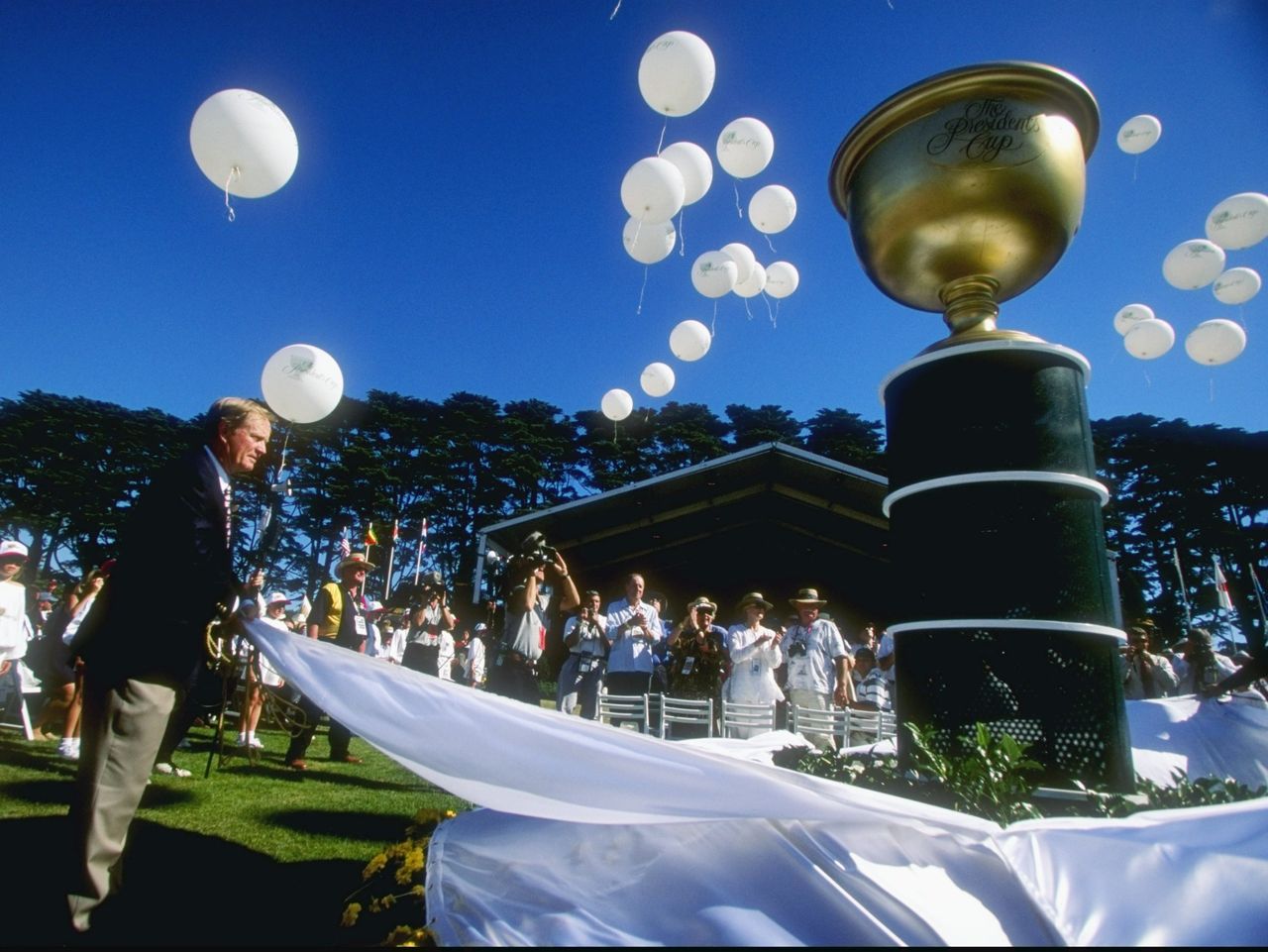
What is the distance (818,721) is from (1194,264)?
668 cm

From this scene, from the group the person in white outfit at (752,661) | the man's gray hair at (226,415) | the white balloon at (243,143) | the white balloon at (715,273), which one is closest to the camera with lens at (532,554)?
the person in white outfit at (752,661)

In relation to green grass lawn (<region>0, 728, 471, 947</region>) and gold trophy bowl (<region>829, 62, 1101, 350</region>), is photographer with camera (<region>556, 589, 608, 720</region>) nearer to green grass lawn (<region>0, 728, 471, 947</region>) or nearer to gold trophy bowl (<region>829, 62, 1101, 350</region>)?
green grass lawn (<region>0, 728, 471, 947</region>)

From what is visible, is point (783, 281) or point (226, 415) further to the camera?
point (783, 281)

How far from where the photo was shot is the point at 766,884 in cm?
148

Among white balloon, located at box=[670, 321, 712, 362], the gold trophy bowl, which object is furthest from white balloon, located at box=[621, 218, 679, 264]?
the gold trophy bowl

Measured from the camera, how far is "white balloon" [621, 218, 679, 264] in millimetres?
7586

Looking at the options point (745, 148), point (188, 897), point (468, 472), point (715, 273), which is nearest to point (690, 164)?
point (745, 148)

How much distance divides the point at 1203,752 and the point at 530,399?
Answer: 51020 mm

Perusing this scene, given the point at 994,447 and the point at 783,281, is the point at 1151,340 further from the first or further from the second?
the point at 994,447

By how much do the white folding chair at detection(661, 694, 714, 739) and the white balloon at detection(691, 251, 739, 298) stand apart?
4.74 meters

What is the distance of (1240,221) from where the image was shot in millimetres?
7426

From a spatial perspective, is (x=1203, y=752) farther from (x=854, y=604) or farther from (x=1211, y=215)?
(x=854, y=604)

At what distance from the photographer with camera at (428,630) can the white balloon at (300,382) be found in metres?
2.62

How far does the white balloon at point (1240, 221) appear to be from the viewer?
24.1 feet
